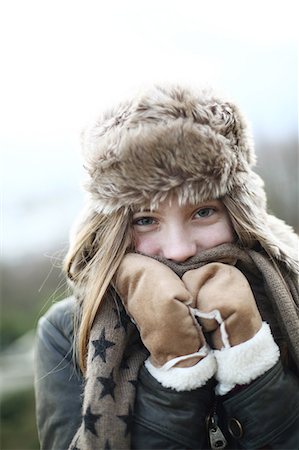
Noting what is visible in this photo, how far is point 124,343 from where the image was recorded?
1884mm

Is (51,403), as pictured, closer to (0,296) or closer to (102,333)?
(102,333)

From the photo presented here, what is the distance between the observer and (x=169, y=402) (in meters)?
1.70

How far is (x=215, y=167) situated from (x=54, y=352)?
968mm

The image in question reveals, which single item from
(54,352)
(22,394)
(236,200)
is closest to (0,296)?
(22,394)

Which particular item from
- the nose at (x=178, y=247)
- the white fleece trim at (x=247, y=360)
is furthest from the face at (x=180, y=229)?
the white fleece trim at (x=247, y=360)

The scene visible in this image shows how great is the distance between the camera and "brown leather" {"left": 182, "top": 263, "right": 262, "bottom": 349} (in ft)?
5.57

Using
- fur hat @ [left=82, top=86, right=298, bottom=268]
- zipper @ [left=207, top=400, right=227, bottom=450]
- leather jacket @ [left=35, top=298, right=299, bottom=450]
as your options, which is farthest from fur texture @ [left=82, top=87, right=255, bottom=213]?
zipper @ [left=207, top=400, right=227, bottom=450]

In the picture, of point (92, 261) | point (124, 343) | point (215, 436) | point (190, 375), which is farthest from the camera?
point (92, 261)

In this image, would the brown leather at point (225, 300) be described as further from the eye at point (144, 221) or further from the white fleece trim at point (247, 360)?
the eye at point (144, 221)

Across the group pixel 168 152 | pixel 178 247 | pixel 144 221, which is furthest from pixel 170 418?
pixel 168 152

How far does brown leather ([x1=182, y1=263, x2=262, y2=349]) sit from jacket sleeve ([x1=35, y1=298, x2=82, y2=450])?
2.01ft

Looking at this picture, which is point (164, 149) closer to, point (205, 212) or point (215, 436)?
point (205, 212)

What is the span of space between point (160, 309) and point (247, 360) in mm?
307

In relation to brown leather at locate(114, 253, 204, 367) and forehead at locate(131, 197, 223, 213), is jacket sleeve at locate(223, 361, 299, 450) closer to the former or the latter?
brown leather at locate(114, 253, 204, 367)
